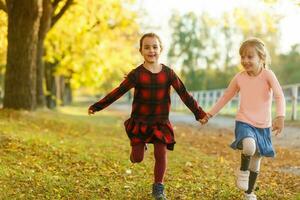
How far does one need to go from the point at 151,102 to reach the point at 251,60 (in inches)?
44.9

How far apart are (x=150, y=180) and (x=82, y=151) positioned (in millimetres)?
2810

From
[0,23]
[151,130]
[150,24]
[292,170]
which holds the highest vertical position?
[150,24]

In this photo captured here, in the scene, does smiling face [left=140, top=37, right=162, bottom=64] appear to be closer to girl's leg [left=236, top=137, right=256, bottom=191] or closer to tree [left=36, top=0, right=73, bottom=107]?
girl's leg [left=236, top=137, right=256, bottom=191]

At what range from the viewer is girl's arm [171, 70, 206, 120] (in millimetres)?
6062

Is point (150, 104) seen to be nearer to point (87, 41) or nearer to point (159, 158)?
point (159, 158)

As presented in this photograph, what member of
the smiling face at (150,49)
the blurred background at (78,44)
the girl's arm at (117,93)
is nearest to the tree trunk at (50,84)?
the blurred background at (78,44)

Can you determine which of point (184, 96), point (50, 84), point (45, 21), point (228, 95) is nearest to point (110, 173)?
point (184, 96)

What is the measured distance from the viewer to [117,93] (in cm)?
612

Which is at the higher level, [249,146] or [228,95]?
[228,95]

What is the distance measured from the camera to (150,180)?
7359 millimetres

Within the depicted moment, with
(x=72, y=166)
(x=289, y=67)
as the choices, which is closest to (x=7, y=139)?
(x=72, y=166)

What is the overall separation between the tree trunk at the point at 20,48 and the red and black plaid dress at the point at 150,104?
10.1 metres

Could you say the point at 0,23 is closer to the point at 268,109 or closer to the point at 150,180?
the point at 150,180

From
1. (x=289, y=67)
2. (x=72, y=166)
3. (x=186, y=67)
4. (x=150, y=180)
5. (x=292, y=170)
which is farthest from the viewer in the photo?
(x=186, y=67)
